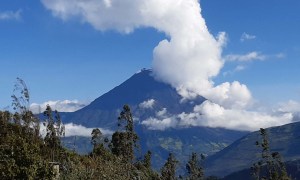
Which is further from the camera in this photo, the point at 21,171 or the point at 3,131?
the point at 3,131

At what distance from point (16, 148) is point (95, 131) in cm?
10138

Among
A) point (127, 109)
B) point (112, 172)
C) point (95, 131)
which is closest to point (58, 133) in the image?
point (112, 172)

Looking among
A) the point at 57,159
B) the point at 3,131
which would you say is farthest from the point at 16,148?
the point at 3,131

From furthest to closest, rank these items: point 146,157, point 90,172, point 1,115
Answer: point 146,157 → point 1,115 → point 90,172

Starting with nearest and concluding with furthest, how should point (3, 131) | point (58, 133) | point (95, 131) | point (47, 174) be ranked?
point (47, 174), point (58, 133), point (3, 131), point (95, 131)

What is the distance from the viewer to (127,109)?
76312mm

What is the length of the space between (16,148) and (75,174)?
4.51 meters

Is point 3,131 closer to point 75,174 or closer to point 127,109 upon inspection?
point 127,109

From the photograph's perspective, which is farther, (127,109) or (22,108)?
(127,109)

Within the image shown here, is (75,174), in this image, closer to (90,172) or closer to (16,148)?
(90,172)

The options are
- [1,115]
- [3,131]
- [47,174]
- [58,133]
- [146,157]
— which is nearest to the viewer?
[47,174]

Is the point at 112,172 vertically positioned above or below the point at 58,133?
below

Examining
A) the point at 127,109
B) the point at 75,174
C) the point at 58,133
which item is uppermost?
the point at 127,109

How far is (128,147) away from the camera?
278 ft
